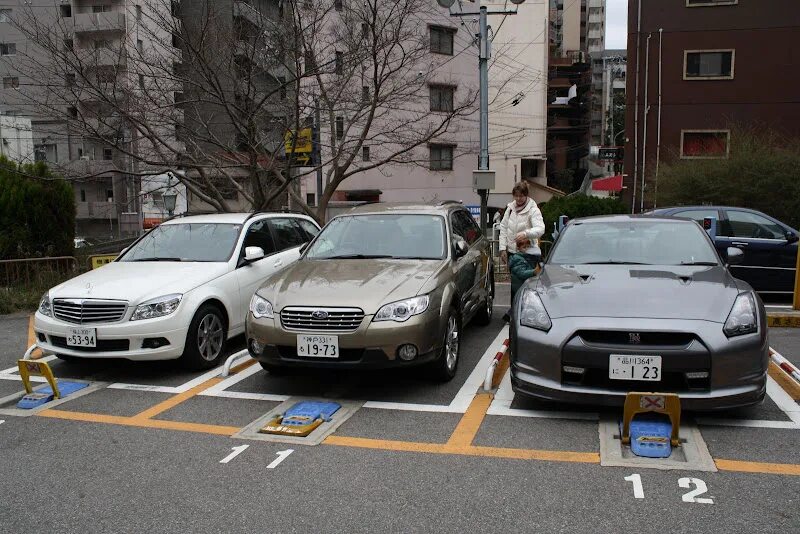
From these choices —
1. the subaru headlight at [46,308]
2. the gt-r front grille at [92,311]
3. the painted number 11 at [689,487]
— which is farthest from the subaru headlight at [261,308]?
the painted number 11 at [689,487]

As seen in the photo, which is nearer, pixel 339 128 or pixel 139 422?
pixel 139 422

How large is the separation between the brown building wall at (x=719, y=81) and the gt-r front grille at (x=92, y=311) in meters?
22.0

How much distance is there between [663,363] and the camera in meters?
4.09

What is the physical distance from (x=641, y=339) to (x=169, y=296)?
3990 millimetres

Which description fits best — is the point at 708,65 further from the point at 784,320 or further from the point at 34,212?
the point at 34,212

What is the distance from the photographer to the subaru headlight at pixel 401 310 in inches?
193

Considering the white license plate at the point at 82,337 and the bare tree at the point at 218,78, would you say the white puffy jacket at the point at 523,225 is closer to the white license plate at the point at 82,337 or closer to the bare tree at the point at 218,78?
the white license plate at the point at 82,337

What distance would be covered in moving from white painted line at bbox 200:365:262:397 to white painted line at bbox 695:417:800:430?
12.3ft

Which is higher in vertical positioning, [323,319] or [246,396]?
[323,319]

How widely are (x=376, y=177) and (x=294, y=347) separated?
28.1 m

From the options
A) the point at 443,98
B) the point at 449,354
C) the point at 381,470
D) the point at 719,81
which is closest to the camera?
the point at 381,470

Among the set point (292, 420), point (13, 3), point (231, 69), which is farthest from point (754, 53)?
point (13, 3)

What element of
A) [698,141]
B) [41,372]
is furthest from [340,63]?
[698,141]

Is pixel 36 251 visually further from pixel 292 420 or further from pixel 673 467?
pixel 673 467
